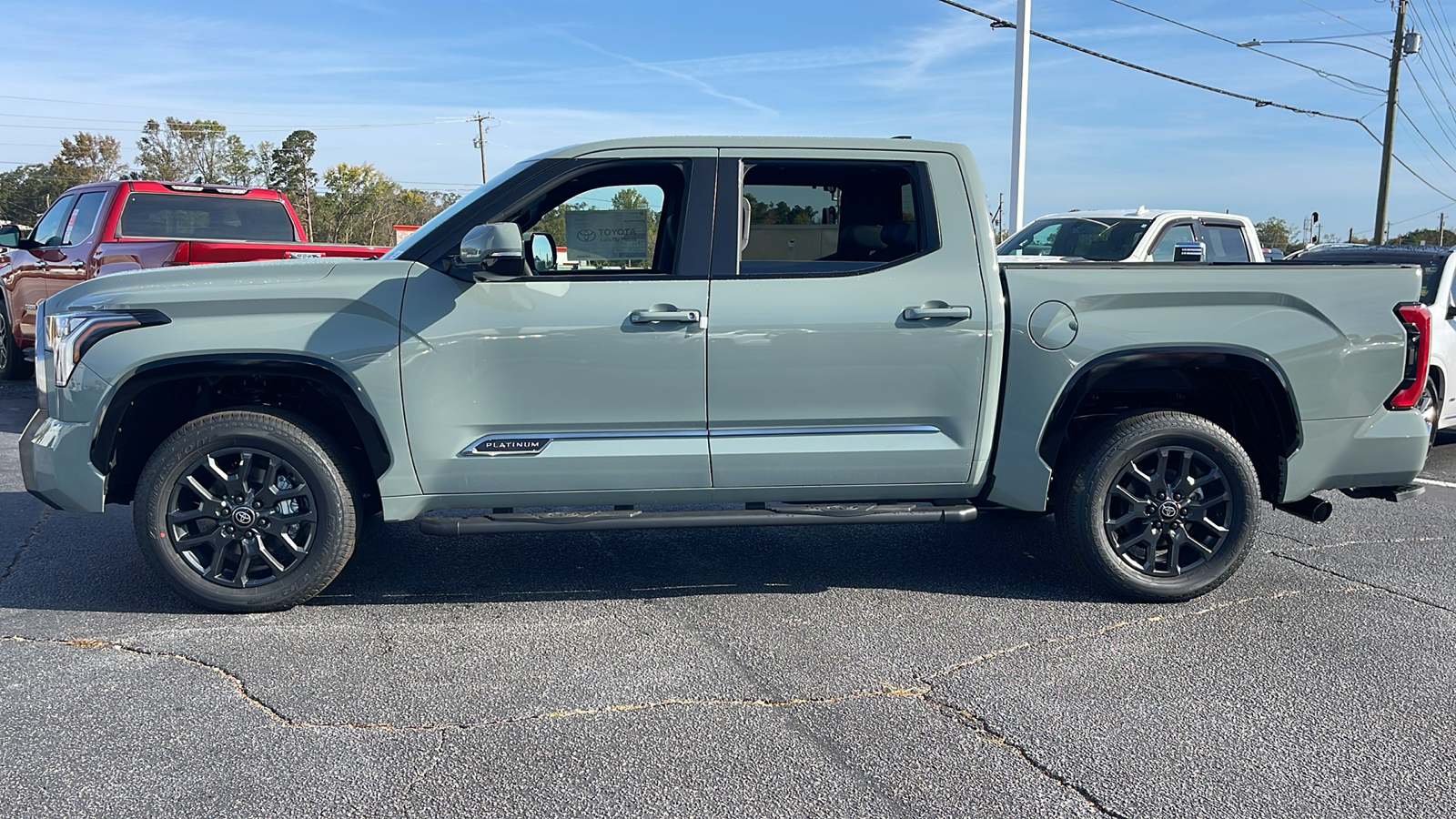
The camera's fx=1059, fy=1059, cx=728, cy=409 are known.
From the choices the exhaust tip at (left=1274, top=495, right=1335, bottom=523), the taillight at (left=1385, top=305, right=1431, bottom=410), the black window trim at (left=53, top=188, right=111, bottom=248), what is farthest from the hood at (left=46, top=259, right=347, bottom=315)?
the black window trim at (left=53, top=188, right=111, bottom=248)

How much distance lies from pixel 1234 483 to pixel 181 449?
424cm

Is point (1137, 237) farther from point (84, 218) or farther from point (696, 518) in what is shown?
point (84, 218)

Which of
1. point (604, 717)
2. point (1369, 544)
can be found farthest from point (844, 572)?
point (1369, 544)

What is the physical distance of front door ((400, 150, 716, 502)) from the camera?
4113mm

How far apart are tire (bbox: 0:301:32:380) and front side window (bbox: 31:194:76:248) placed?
77 cm

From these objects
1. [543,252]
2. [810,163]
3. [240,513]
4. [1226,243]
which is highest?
[810,163]

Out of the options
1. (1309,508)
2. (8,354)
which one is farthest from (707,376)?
(8,354)

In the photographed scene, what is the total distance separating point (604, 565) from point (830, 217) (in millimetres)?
1919

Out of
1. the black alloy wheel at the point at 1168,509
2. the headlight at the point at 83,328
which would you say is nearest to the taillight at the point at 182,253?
the headlight at the point at 83,328

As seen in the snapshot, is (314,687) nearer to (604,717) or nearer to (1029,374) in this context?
(604,717)

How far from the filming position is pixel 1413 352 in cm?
444

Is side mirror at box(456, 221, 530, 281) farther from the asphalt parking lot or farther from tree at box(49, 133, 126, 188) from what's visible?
tree at box(49, 133, 126, 188)

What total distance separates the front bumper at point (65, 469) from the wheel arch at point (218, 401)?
0.16ft

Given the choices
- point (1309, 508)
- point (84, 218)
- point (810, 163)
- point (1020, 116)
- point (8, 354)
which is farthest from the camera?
point (1020, 116)
